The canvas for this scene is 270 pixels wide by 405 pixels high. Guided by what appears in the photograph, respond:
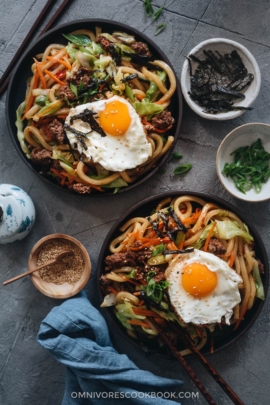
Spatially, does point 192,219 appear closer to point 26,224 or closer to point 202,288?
point 202,288

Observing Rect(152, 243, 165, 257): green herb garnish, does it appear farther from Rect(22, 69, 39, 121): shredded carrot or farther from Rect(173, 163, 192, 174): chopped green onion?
Rect(22, 69, 39, 121): shredded carrot

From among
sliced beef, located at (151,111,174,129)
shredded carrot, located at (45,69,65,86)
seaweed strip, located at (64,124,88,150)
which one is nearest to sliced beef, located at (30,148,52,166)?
seaweed strip, located at (64,124,88,150)

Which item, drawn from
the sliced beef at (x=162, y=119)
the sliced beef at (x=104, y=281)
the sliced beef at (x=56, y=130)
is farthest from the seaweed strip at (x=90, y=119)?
the sliced beef at (x=104, y=281)

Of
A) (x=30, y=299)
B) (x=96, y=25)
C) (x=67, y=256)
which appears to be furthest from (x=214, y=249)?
(x=96, y=25)

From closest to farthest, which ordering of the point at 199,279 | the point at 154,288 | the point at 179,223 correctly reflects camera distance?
the point at 199,279, the point at 154,288, the point at 179,223

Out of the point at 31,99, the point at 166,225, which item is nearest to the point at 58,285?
the point at 166,225

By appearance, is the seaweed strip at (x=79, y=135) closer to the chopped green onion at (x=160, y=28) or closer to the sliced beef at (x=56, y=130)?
the sliced beef at (x=56, y=130)
